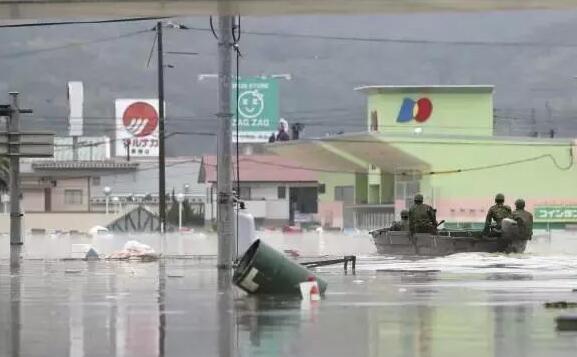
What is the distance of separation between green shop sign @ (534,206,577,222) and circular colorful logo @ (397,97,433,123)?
9.46 m

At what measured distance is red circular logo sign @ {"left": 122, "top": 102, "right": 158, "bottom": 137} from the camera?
112812 mm

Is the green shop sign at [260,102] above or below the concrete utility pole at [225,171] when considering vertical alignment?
above

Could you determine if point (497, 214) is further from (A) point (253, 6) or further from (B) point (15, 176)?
(A) point (253, 6)

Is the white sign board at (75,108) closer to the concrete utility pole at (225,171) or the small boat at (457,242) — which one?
the small boat at (457,242)

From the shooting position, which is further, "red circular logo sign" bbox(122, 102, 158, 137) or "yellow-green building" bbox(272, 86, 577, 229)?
"red circular logo sign" bbox(122, 102, 158, 137)

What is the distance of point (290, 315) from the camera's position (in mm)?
13352

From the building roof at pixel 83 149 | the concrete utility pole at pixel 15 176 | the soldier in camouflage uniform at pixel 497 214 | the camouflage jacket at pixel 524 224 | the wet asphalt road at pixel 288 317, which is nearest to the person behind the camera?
the wet asphalt road at pixel 288 317

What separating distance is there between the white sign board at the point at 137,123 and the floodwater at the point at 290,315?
91.6 meters

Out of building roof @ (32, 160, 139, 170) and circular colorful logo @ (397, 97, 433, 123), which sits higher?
circular colorful logo @ (397, 97, 433, 123)

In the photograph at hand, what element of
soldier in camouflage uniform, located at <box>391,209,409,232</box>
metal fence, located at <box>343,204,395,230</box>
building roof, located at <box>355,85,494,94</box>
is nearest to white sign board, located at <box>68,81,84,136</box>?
metal fence, located at <box>343,204,395,230</box>

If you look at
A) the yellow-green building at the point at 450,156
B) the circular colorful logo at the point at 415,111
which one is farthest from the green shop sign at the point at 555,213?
the circular colorful logo at the point at 415,111

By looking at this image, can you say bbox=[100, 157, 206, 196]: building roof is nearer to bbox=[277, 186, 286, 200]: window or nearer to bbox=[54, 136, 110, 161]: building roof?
bbox=[54, 136, 110, 161]: building roof

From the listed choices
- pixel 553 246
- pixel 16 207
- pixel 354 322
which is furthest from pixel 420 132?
pixel 354 322

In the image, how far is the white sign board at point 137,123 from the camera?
112812mm
